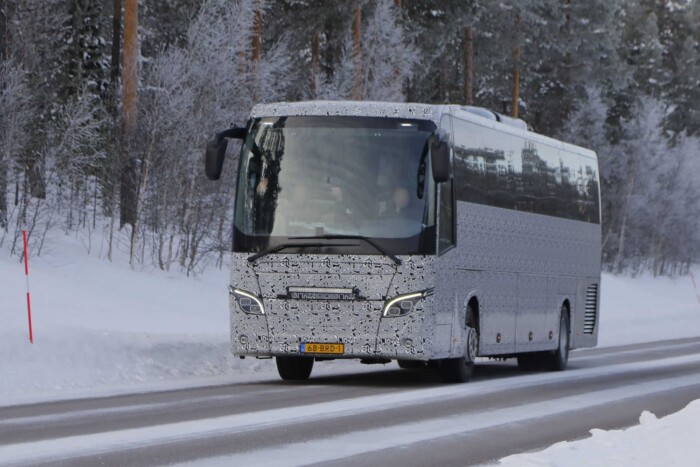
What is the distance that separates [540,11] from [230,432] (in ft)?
187

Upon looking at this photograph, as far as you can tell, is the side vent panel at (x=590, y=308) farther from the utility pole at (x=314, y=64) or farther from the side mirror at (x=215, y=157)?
the utility pole at (x=314, y=64)

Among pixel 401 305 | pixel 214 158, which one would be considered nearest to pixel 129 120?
pixel 214 158

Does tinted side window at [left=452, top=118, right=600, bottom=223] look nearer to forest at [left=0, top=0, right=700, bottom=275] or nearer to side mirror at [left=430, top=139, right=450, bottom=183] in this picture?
side mirror at [left=430, top=139, right=450, bottom=183]

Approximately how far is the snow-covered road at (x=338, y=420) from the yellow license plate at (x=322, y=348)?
17.5 inches

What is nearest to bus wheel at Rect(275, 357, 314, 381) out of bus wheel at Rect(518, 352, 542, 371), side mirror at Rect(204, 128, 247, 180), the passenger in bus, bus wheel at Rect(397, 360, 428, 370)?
bus wheel at Rect(397, 360, 428, 370)

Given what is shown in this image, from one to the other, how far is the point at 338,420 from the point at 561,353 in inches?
437

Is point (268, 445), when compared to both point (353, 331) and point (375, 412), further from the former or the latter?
point (353, 331)

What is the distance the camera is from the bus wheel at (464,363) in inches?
772

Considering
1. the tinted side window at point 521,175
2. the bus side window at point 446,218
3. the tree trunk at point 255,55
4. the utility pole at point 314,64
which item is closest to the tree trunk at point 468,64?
the utility pole at point 314,64

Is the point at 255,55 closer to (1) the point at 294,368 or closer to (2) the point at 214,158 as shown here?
(1) the point at 294,368

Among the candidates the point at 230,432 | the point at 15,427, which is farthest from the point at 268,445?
the point at 15,427

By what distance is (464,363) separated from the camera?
64.8 ft

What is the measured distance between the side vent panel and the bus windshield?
8.82 metres

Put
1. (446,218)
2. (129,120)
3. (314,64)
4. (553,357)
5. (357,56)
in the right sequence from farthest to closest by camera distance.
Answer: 1. (314,64)
2. (357,56)
3. (129,120)
4. (553,357)
5. (446,218)
